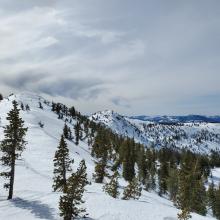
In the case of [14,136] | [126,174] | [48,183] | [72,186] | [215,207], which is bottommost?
[215,207]

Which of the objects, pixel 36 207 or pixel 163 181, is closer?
pixel 36 207

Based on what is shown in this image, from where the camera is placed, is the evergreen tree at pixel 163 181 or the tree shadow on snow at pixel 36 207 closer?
the tree shadow on snow at pixel 36 207

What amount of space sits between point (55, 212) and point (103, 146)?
149 ft

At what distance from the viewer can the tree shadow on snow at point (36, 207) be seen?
39781mm

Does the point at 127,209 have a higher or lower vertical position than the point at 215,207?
higher

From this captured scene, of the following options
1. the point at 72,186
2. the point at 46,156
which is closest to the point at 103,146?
the point at 46,156

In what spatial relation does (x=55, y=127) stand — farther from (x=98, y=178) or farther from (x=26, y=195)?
(x=26, y=195)

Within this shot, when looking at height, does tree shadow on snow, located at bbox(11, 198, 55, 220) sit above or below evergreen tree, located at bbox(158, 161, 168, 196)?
above

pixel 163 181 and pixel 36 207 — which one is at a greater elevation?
pixel 36 207

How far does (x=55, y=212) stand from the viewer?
41.0 m

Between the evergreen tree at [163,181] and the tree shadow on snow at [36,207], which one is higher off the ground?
the tree shadow on snow at [36,207]

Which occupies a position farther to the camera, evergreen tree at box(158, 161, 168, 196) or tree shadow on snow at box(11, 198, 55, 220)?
evergreen tree at box(158, 161, 168, 196)

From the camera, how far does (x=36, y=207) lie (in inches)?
1695

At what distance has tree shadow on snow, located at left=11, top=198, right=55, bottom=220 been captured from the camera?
39.8m
